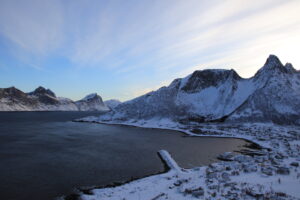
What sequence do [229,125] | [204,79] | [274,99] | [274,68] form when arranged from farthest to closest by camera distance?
[204,79]
[274,68]
[274,99]
[229,125]

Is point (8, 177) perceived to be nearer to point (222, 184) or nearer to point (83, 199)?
point (83, 199)

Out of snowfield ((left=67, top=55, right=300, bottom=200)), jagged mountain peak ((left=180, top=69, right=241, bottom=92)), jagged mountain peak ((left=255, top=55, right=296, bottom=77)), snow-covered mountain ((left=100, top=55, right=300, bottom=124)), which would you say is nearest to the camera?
snowfield ((left=67, top=55, right=300, bottom=200))

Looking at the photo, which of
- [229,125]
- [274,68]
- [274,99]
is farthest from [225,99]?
[274,68]

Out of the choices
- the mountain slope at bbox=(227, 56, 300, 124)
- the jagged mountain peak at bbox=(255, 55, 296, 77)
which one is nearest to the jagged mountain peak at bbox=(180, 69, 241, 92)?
the jagged mountain peak at bbox=(255, 55, 296, 77)

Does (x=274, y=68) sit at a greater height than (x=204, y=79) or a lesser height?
lesser

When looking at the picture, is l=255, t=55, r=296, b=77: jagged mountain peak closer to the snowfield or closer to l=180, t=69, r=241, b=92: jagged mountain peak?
Result: the snowfield

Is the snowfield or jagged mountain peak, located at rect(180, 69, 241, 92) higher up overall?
jagged mountain peak, located at rect(180, 69, 241, 92)

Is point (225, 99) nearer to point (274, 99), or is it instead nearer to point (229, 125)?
point (274, 99)

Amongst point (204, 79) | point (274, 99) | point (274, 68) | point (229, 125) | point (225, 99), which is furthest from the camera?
point (204, 79)

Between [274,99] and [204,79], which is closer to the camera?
[274,99]
